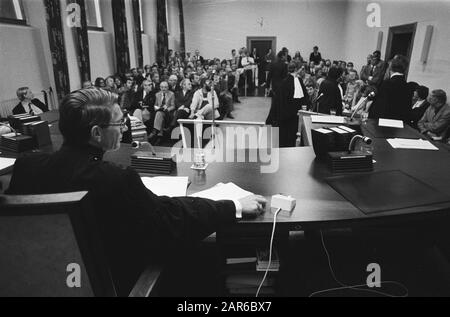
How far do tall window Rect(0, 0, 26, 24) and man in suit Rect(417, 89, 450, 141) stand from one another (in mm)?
5639

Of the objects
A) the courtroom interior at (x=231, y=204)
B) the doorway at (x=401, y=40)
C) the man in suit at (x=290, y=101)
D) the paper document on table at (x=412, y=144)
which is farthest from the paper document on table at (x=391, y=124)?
the doorway at (x=401, y=40)

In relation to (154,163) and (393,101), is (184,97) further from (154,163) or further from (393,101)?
(154,163)

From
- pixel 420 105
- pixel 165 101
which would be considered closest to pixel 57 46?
pixel 165 101

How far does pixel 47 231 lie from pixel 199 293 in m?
0.90

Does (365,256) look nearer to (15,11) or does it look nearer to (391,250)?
(391,250)

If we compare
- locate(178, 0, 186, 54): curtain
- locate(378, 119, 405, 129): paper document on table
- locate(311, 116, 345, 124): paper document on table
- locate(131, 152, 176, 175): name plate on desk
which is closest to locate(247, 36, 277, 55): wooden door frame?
locate(178, 0, 186, 54): curtain

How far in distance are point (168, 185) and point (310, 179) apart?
684 millimetres

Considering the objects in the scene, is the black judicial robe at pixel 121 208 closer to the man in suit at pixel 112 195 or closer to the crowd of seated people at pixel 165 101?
the man in suit at pixel 112 195

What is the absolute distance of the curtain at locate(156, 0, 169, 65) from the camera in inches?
406

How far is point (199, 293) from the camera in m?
1.50

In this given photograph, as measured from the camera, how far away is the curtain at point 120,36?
24.3ft

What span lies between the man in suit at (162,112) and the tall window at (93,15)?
2942 millimetres

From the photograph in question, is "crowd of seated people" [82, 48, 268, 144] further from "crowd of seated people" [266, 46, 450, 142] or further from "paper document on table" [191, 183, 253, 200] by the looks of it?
"paper document on table" [191, 183, 253, 200]

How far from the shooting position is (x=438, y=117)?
3.82 m
